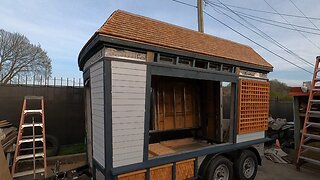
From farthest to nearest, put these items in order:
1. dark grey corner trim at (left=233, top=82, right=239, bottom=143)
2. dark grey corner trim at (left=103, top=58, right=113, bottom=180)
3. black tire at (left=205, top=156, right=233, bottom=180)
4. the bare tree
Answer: the bare tree, dark grey corner trim at (left=233, top=82, right=239, bottom=143), black tire at (left=205, top=156, right=233, bottom=180), dark grey corner trim at (left=103, top=58, right=113, bottom=180)

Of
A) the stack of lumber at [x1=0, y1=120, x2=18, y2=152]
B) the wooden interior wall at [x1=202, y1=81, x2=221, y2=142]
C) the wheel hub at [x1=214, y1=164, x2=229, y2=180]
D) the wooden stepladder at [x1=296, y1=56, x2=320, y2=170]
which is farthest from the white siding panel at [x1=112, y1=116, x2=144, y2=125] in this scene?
the wooden stepladder at [x1=296, y1=56, x2=320, y2=170]

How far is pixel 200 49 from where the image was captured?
16.5 feet

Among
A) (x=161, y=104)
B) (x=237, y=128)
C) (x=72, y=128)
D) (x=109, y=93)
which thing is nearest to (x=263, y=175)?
(x=237, y=128)

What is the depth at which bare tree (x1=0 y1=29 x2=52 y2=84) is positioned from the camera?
81.4ft

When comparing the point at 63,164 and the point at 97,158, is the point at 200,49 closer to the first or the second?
the point at 97,158

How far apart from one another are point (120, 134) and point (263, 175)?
5187 millimetres

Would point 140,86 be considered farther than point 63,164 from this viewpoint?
No

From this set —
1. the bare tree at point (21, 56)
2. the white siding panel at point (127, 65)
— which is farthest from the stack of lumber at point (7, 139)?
the bare tree at point (21, 56)

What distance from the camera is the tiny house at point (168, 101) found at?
3.77 meters

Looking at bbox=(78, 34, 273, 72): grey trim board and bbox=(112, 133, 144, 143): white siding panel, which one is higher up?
bbox=(78, 34, 273, 72): grey trim board

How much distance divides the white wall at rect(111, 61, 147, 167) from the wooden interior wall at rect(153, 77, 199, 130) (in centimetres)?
278

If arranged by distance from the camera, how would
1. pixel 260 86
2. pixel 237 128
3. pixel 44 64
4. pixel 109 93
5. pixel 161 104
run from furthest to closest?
1. pixel 44 64
2. pixel 161 104
3. pixel 260 86
4. pixel 237 128
5. pixel 109 93

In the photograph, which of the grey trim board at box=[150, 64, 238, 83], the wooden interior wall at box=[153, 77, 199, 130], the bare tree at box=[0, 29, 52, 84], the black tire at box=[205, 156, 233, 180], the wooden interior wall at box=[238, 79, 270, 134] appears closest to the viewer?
the grey trim board at box=[150, 64, 238, 83]

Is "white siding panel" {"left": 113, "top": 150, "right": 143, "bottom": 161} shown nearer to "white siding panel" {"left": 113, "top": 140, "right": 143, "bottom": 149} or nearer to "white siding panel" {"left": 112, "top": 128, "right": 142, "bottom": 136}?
"white siding panel" {"left": 113, "top": 140, "right": 143, "bottom": 149}
